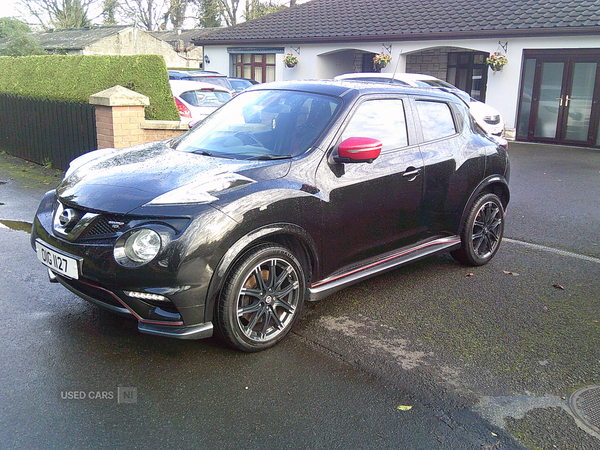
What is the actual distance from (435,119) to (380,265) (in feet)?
5.02

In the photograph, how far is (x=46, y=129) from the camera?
11.1 meters

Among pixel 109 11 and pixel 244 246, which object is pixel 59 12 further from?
pixel 244 246

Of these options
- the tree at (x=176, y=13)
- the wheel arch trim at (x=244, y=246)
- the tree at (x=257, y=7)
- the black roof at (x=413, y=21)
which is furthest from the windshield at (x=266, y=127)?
the tree at (x=176, y=13)

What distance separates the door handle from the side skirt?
61 centimetres

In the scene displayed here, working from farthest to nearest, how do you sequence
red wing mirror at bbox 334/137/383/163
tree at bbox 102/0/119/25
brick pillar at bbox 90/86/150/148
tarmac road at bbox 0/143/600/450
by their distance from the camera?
tree at bbox 102/0/119/25 → brick pillar at bbox 90/86/150/148 → red wing mirror at bbox 334/137/383/163 → tarmac road at bbox 0/143/600/450

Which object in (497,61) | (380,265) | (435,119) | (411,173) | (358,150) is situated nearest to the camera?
(358,150)

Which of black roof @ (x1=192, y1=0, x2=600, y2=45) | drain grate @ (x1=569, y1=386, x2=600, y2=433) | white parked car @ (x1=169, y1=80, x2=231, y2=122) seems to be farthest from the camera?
black roof @ (x1=192, y1=0, x2=600, y2=45)

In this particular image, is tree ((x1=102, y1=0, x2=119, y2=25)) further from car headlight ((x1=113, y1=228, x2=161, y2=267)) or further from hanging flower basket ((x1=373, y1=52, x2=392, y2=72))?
car headlight ((x1=113, y1=228, x2=161, y2=267))

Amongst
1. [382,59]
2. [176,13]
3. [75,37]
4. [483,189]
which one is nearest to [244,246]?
[483,189]

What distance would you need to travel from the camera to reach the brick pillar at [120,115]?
8984mm

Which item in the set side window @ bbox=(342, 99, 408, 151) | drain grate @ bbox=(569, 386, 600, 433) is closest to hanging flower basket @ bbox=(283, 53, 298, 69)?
side window @ bbox=(342, 99, 408, 151)

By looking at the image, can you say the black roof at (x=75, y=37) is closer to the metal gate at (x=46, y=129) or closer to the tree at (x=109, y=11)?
the tree at (x=109, y=11)

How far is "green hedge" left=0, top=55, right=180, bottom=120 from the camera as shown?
9930mm

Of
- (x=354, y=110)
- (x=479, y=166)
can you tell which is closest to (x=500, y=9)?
(x=479, y=166)
